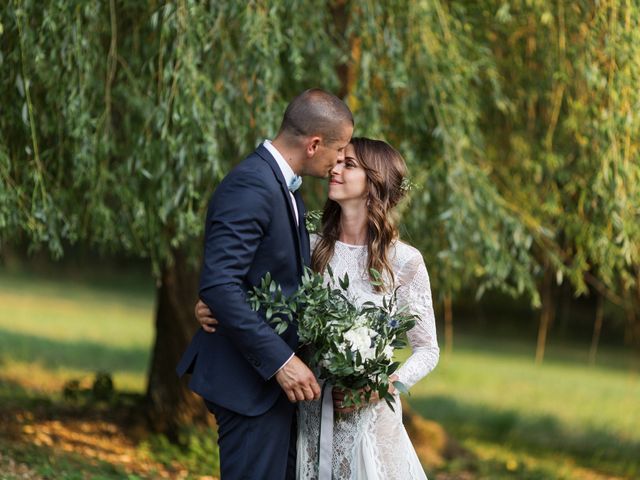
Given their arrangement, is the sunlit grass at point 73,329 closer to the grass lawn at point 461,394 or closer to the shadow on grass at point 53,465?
the grass lawn at point 461,394

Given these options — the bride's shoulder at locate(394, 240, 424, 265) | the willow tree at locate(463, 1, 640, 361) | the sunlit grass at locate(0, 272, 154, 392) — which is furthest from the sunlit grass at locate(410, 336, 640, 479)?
the bride's shoulder at locate(394, 240, 424, 265)

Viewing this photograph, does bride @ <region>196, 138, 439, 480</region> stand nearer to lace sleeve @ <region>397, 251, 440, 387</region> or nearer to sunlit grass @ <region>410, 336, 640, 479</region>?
lace sleeve @ <region>397, 251, 440, 387</region>

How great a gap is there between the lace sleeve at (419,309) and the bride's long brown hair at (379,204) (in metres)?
0.06

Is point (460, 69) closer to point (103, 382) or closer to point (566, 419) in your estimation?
point (103, 382)

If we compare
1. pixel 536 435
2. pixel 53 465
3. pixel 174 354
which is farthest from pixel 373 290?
pixel 536 435

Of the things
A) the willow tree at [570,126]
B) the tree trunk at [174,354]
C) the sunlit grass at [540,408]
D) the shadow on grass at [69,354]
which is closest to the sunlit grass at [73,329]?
the shadow on grass at [69,354]

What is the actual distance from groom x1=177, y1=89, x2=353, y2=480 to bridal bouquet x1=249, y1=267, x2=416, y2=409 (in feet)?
0.24

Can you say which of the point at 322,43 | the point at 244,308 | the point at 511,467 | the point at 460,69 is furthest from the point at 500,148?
the point at 244,308

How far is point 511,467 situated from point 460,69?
3.92 meters

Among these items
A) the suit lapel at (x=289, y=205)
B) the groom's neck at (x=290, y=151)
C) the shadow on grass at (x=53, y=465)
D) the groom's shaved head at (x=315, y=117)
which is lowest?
the shadow on grass at (x=53, y=465)

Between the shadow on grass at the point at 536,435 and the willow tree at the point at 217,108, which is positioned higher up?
the willow tree at the point at 217,108

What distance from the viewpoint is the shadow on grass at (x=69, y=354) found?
511 inches

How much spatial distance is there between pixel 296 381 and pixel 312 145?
811 millimetres

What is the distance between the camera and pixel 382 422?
11.9 ft
